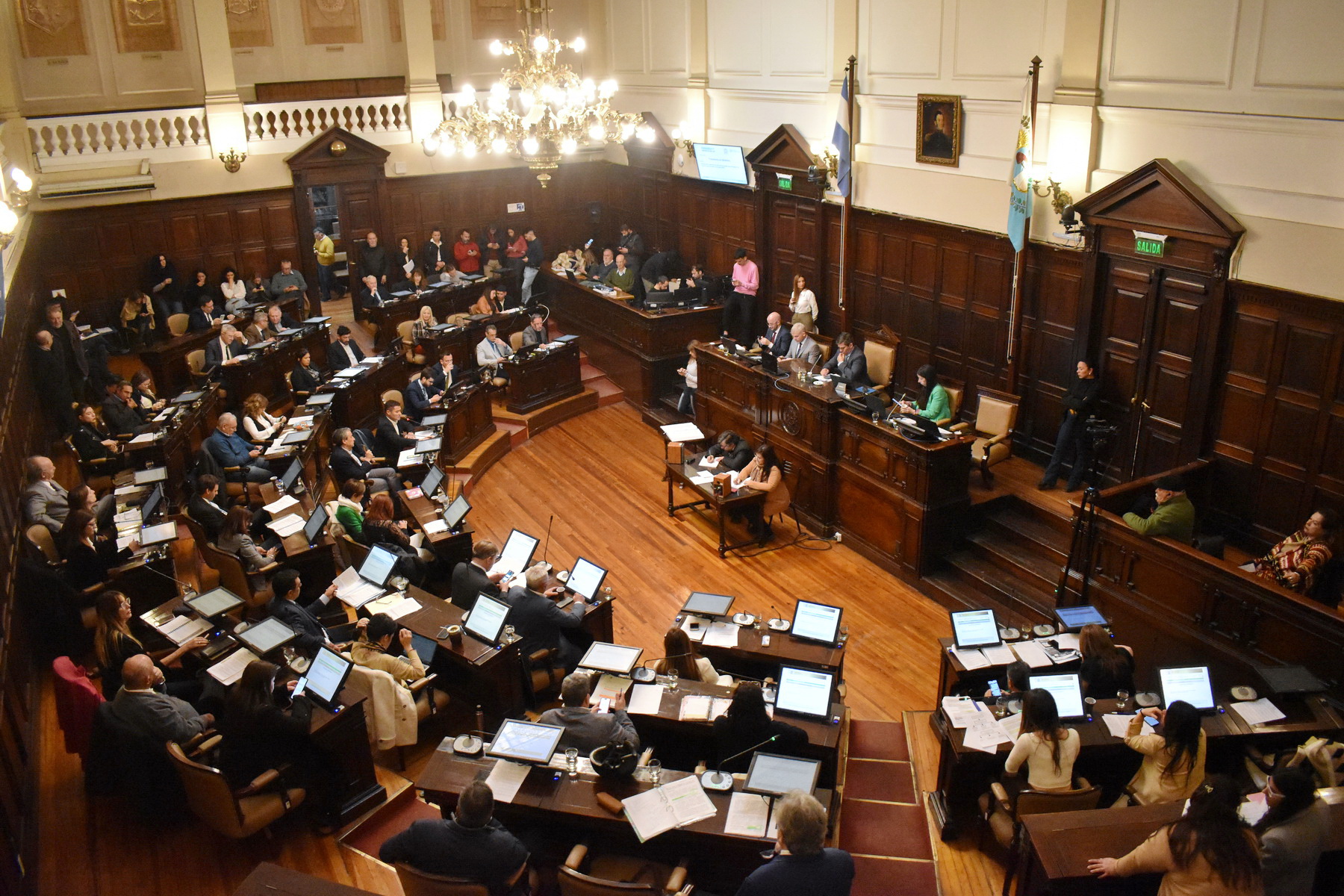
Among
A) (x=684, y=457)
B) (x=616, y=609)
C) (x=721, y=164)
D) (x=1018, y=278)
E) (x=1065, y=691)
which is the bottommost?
(x=616, y=609)

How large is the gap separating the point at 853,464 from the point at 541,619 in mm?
3659

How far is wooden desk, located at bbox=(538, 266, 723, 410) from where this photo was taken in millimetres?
12672

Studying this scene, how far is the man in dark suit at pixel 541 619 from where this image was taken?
676 cm

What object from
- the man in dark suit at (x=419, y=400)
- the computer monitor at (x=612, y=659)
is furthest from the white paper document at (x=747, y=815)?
the man in dark suit at (x=419, y=400)

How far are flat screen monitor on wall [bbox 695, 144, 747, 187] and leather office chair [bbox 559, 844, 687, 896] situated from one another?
975cm

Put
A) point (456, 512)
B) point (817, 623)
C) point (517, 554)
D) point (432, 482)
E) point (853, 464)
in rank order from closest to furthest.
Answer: point (817, 623) → point (517, 554) → point (456, 512) → point (432, 482) → point (853, 464)

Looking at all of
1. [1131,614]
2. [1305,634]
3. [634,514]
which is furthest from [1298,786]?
[634,514]

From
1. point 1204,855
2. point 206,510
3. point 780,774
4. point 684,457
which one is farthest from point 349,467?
point 1204,855

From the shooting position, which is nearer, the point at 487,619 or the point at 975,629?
the point at 975,629

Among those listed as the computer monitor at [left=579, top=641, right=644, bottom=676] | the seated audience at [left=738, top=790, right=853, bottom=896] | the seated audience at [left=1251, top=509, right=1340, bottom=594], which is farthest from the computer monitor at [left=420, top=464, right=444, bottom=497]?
the seated audience at [left=1251, top=509, right=1340, bottom=594]

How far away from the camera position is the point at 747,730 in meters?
5.13

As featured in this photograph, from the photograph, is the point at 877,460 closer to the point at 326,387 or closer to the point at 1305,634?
the point at 1305,634

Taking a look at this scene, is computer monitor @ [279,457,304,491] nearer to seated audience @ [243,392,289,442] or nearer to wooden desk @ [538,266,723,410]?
seated audience @ [243,392,289,442]

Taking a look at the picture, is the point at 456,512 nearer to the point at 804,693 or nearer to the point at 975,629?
the point at 804,693
